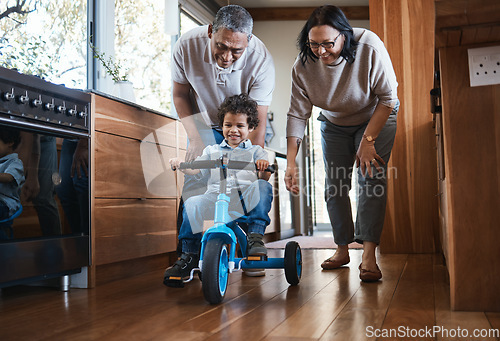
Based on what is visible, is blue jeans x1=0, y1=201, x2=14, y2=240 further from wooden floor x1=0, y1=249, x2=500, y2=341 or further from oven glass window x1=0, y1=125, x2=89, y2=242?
wooden floor x1=0, y1=249, x2=500, y2=341

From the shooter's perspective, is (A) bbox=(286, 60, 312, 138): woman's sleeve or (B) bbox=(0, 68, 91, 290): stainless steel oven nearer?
(B) bbox=(0, 68, 91, 290): stainless steel oven

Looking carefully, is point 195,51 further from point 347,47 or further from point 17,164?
point 17,164

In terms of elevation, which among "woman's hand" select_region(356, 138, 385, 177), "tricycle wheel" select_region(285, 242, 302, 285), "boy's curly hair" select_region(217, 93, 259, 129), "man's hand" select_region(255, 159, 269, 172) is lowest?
"tricycle wheel" select_region(285, 242, 302, 285)

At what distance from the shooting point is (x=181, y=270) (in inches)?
75.9

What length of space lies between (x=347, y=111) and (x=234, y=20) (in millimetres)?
648

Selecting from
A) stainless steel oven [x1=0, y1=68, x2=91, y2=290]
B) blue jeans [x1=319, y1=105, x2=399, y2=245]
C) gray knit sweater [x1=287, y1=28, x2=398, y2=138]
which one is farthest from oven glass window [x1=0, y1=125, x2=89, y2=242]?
blue jeans [x1=319, y1=105, x2=399, y2=245]

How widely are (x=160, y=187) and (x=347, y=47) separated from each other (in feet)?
4.42

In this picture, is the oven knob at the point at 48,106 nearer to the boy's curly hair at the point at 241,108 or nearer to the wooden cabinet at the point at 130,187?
the wooden cabinet at the point at 130,187

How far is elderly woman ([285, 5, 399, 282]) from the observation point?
2064mm

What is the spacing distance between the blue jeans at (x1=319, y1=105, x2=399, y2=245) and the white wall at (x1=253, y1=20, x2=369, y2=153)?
3684 millimetres

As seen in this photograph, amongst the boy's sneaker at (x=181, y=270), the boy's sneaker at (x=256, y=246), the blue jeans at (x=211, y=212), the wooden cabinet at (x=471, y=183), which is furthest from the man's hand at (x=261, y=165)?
the wooden cabinet at (x=471, y=183)

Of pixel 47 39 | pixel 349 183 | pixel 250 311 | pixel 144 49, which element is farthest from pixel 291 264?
pixel 144 49

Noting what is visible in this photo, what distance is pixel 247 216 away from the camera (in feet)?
6.71

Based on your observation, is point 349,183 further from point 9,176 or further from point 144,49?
point 144,49
